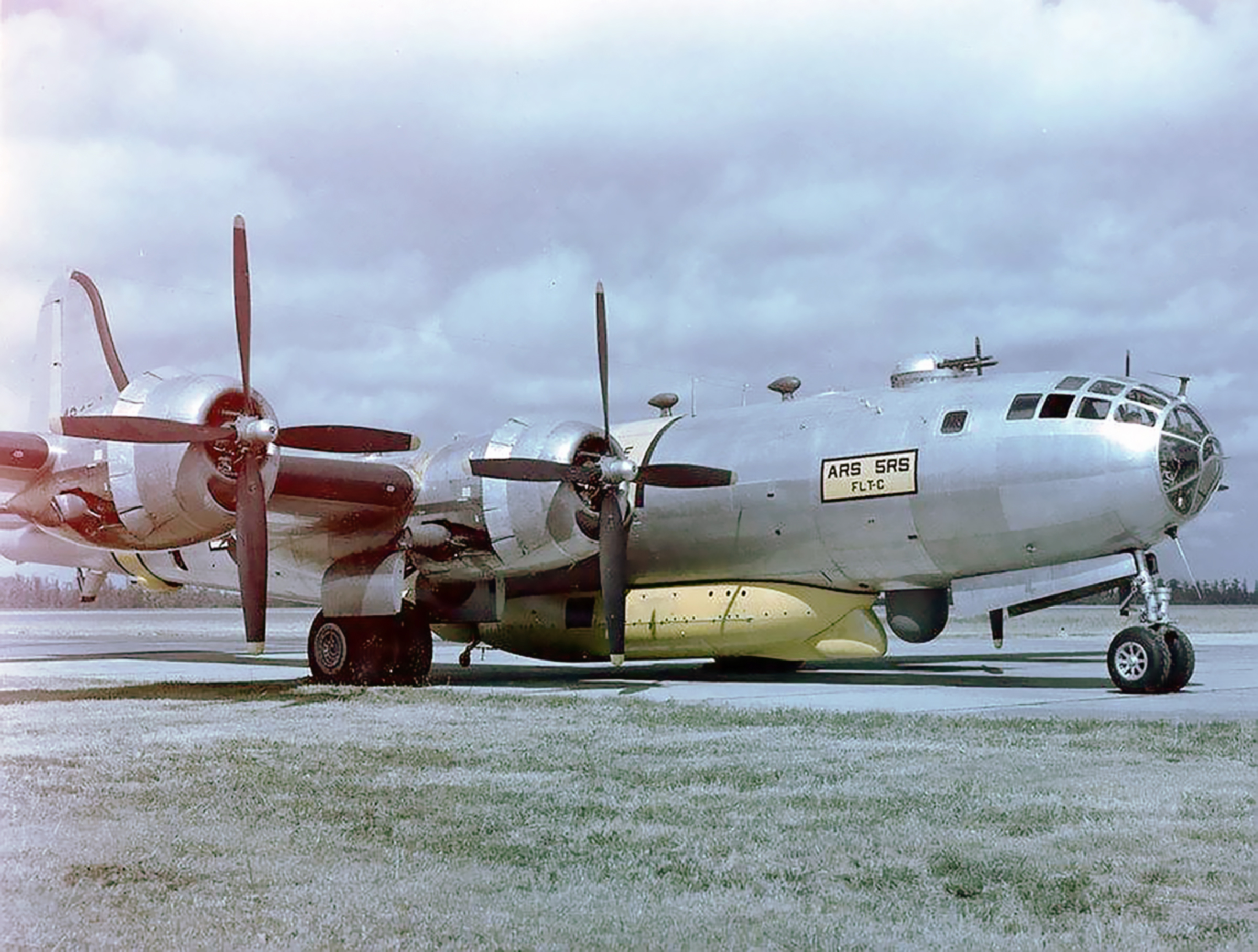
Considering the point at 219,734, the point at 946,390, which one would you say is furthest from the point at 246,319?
the point at 946,390

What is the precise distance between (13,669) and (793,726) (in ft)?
47.2

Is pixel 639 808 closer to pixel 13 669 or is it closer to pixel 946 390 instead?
pixel 946 390

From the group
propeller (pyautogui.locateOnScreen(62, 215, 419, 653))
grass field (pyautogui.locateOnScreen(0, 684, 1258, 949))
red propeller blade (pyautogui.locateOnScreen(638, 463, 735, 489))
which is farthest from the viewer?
red propeller blade (pyautogui.locateOnScreen(638, 463, 735, 489))

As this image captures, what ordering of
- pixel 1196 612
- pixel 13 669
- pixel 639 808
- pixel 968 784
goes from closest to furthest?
pixel 639 808 < pixel 968 784 < pixel 13 669 < pixel 1196 612

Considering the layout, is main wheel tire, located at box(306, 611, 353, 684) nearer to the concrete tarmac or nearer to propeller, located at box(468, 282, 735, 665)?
the concrete tarmac

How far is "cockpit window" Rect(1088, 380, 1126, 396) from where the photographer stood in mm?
14047

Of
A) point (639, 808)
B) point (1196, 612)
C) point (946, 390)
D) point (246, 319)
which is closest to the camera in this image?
point (639, 808)

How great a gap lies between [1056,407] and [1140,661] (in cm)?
290

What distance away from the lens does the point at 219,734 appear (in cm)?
989

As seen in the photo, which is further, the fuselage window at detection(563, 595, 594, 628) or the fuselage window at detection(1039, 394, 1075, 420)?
the fuselage window at detection(563, 595, 594, 628)

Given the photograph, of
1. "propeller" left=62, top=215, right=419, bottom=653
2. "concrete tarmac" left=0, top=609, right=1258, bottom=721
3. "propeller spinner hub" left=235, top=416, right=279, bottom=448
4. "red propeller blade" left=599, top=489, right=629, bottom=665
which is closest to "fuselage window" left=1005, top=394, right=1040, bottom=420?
"concrete tarmac" left=0, top=609, right=1258, bottom=721

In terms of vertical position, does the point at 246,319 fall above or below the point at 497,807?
above

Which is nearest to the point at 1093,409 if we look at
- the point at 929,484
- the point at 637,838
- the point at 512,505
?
the point at 929,484

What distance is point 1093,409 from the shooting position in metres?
14.0
